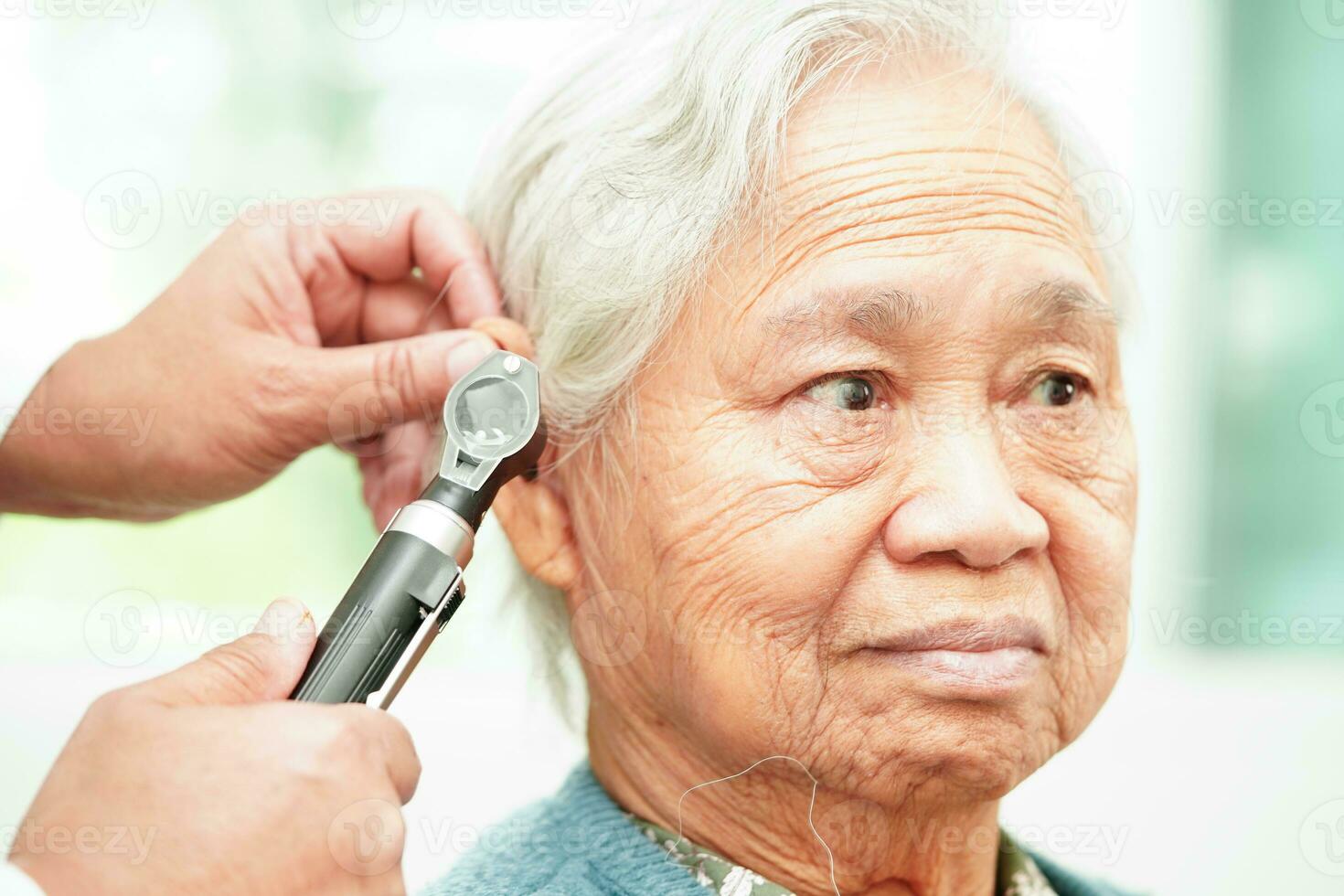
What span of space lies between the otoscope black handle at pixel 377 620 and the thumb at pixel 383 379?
31 centimetres

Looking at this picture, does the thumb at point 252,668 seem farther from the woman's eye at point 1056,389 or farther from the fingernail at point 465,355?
the woman's eye at point 1056,389

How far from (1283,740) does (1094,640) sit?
1.87 m

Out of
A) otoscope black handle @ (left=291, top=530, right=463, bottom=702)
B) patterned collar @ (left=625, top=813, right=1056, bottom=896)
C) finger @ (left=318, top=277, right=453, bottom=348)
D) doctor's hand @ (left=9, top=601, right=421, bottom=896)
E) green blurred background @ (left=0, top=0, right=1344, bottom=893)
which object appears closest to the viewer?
doctor's hand @ (left=9, top=601, right=421, bottom=896)

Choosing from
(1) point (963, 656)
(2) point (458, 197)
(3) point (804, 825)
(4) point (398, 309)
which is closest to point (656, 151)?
(4) point (398, 309)

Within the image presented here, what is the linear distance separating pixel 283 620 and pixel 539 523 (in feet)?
1.23

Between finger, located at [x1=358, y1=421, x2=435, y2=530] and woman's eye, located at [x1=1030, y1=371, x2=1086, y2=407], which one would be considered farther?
finger, located at [x1=358, y1=421, x2=435, y2=530]

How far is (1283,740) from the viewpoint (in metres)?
2.80

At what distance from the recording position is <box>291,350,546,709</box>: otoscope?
1013 mm

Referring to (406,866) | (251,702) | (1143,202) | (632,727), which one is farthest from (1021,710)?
(1143,202)

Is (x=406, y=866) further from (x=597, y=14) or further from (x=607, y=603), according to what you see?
(x=597, y=14)

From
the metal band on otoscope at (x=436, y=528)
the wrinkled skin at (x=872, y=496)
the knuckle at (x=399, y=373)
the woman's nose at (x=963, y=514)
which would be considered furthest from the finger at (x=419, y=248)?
the woman's nose at (x=963, y=514)

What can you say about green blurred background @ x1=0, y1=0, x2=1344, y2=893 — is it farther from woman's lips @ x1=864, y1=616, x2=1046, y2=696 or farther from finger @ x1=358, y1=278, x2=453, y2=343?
woman's lips @ x1=864, y1=616, x2=1046, y2=696

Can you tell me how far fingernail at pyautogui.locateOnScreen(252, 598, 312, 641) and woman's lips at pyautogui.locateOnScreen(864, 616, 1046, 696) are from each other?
510 millimetres

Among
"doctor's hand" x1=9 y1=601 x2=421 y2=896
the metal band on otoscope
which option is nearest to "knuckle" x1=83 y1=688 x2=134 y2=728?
"doctor's hand" x1=9 y1=601 x2=421 y2=896
